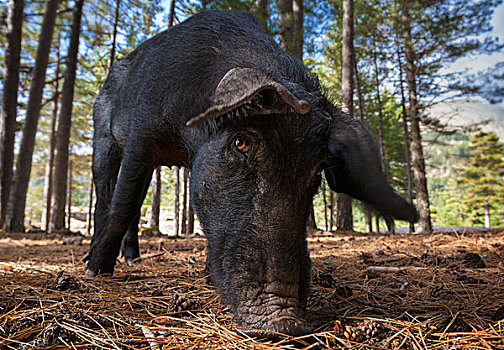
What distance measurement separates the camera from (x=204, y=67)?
270 cm

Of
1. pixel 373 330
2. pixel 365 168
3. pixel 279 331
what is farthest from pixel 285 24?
pixel 279 331

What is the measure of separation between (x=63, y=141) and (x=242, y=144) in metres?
12.7

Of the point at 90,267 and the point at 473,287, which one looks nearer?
the point at 473,287

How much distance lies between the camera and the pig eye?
75.2 inches

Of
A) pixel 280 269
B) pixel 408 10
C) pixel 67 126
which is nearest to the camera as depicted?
pixel 280 269

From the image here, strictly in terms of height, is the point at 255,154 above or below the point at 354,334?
above

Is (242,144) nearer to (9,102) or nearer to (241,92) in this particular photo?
(241,92)

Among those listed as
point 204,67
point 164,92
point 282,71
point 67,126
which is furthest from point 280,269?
point 67,126

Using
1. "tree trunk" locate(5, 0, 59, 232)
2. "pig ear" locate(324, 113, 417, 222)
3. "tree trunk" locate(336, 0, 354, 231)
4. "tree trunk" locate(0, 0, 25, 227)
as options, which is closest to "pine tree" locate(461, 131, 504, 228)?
"tree trunk" locate(336, 0, 354, 231)

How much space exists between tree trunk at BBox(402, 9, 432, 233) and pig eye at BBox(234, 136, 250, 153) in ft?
43.0

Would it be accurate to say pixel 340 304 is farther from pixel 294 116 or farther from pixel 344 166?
pixel 294 116

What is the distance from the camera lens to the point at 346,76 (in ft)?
36.7

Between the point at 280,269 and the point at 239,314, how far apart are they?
30 cm

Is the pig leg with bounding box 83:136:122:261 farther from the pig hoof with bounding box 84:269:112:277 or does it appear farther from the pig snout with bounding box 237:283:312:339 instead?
the pig snout with bounding box 237:283:312:339
